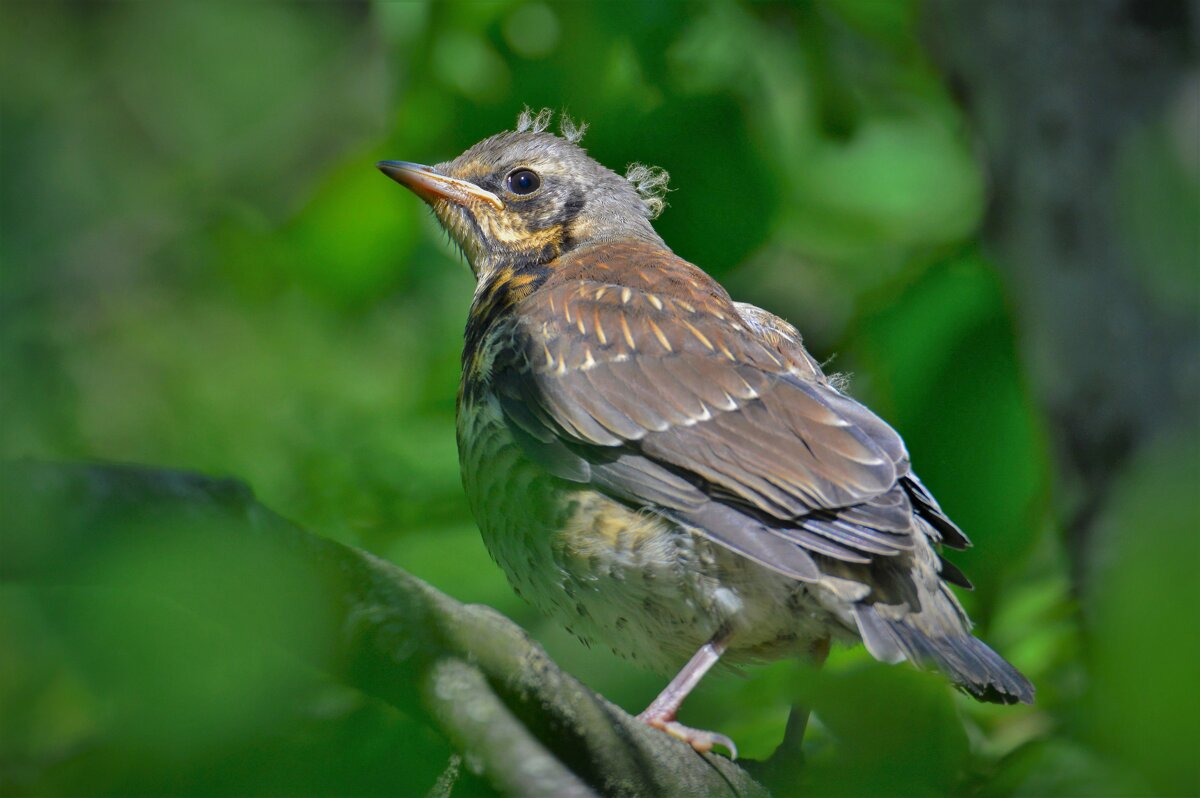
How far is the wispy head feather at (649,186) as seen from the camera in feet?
12.5

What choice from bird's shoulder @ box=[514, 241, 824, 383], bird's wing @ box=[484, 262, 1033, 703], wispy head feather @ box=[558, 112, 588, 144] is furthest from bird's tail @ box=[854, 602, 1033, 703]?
wispy head feather @ box=[558, 112, 588, 144]

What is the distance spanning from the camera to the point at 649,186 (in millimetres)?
3859

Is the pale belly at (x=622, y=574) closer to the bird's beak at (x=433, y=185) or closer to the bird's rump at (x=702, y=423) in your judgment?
the bird's rump at (x=702, y=423)

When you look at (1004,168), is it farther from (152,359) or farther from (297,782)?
(297,782)

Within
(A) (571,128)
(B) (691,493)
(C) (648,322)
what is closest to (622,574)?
(B) (691,493)

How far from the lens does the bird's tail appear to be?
2383 millimetres

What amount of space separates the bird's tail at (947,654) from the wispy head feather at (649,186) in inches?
65.9

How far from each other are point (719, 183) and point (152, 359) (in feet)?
6.92

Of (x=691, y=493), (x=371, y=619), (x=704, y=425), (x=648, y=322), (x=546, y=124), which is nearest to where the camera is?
(x=371, y=619)

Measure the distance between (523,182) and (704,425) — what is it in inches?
56.3

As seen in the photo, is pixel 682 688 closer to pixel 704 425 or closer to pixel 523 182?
pixel 704 425

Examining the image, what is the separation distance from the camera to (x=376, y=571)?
5.64 feet

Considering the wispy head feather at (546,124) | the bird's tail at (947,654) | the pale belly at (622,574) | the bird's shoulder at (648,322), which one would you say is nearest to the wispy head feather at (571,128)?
the wispy head feather at (546,124)

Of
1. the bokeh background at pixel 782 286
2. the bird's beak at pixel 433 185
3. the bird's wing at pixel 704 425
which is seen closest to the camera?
the bird's wing at pixel 704 425
